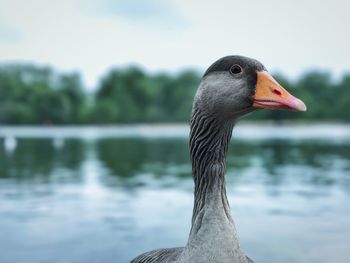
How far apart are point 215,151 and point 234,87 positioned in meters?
0.59

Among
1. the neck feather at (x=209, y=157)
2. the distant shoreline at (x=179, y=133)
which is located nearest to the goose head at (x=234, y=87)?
the neck feather at (x=209, y=157)

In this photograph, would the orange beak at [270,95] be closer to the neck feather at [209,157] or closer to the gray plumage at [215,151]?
the gray plumage at [215,151]

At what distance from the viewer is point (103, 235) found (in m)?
9.01

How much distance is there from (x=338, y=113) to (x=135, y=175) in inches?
3152

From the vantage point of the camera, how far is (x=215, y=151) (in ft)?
13.3

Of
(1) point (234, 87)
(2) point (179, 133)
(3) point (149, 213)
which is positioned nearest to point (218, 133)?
(1) point (234, 87)

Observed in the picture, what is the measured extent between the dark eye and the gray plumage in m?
Result: 0.02

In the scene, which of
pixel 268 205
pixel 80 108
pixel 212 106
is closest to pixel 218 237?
pixel 212 106

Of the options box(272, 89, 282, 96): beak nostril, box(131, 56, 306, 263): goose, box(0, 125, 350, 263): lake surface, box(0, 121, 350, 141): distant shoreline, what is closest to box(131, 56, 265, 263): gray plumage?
box(131, 56, 306, 263): goose

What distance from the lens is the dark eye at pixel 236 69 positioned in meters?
3.91

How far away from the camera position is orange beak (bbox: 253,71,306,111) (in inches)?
144

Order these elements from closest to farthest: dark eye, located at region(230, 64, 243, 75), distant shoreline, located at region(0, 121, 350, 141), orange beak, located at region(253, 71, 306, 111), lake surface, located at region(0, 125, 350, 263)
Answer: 1. orange beak, located at region(253, 71, 306, 111)
2. dark eye, located at region(230, 64, 243, 75)
3. lake surface, located at region(0, 125, 350, 263)
4. distant shoreline, located at region(0, 121, 350, 141)

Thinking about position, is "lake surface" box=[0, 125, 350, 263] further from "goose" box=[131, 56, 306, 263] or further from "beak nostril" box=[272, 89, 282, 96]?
"beak nostril" box=[272, 89, 282, 96]

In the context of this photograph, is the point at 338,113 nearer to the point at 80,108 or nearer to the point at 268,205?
the point at 80,108
